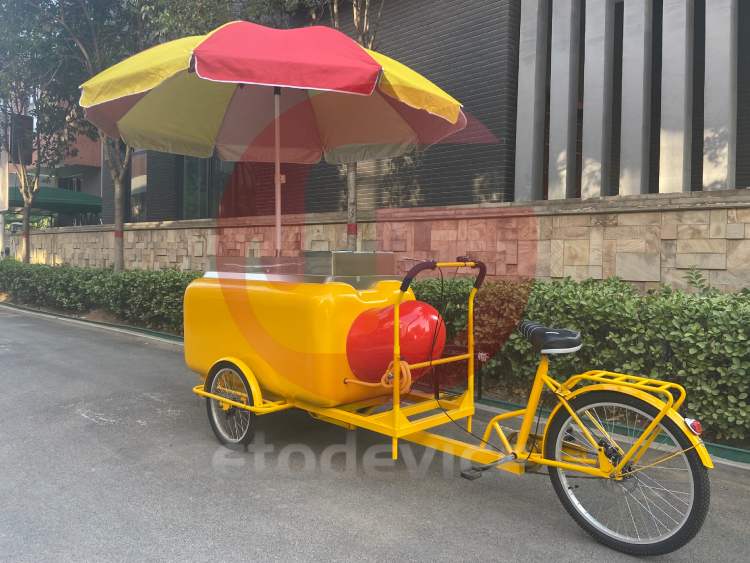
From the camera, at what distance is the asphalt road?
10.8 feet

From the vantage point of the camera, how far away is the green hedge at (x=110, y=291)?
10.9 metres

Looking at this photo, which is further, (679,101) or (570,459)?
(679,101)

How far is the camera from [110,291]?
12.3m

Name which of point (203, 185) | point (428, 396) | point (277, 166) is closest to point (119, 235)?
point (203, 185)

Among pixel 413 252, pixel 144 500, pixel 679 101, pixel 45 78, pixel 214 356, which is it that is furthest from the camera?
pixel 45 78

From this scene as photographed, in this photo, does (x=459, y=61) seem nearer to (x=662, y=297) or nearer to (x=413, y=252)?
(x=413, y=252)

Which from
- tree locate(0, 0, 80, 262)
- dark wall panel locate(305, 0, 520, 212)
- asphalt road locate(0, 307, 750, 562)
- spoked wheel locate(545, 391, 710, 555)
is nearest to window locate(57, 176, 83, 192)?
tree locate(0, 0, 80, 262)

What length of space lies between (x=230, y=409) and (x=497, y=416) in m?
2.14

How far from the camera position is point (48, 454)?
471 centimetres

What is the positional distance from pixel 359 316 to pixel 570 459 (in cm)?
163

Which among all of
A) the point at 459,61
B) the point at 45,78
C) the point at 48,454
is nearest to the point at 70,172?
the point at 45,78

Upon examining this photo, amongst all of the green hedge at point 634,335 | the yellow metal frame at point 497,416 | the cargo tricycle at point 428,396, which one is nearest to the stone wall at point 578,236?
the green hedge at point 634,335

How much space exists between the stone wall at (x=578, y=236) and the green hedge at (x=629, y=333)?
53 cm

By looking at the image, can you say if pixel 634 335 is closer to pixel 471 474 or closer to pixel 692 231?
pixel 692 231
